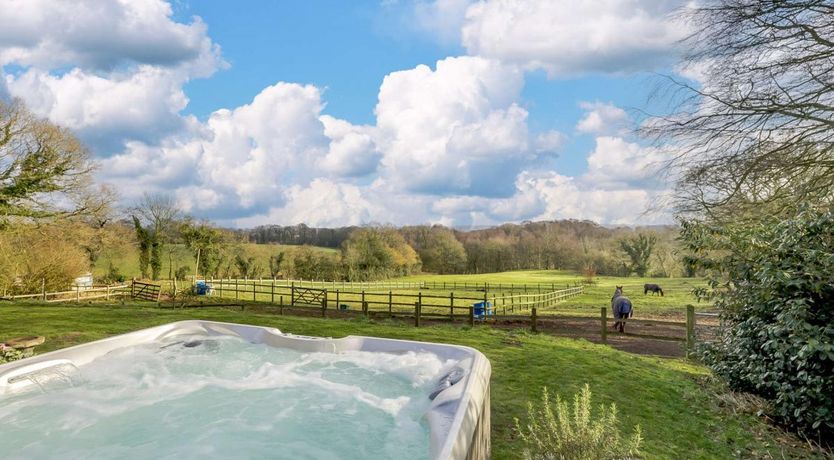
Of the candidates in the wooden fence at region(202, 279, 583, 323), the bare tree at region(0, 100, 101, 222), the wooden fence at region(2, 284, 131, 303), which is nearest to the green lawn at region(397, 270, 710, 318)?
the wooden fence at region(202, 279, 583, 323)

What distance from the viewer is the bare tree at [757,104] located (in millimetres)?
6148

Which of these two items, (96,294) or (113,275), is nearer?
(96,294)

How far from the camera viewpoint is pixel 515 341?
8.68 m

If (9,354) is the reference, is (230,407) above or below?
below

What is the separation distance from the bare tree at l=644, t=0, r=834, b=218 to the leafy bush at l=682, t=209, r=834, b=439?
4.24 ft

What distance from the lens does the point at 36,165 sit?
16.4 metres

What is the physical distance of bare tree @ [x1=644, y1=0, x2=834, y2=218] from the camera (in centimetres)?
615

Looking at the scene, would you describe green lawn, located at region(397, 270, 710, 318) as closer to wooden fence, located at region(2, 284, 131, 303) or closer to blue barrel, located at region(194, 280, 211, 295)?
blue barrel, located at region(194, 280, 211, 295)

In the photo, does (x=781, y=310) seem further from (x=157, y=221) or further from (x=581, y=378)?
(x=157, y=221)

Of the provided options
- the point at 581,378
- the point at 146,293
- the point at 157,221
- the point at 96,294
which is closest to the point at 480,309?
the point at 581,378

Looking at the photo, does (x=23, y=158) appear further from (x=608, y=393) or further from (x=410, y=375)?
(x=608, y=393)

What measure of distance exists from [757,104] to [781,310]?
10.5 ft

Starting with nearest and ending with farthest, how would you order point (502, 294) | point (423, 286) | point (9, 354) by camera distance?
point (9, 354) → point (502, 294) → point (423, 286)

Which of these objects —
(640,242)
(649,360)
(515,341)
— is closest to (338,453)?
(515,341)
